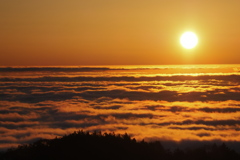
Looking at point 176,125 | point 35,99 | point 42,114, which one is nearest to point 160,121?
point 176,125

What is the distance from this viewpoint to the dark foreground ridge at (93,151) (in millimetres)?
19141

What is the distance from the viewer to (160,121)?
207 ft

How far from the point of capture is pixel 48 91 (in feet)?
333

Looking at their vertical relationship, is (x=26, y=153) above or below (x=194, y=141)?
above

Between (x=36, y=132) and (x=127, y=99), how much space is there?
38.7m

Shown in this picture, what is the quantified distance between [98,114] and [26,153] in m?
47.4

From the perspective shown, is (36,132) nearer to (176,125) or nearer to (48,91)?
(176,125)

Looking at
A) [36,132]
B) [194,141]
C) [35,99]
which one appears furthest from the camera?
[35,99]

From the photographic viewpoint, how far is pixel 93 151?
64.8 feet

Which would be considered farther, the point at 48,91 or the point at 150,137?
the point at 48,91

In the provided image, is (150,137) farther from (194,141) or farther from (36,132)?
(36,132)

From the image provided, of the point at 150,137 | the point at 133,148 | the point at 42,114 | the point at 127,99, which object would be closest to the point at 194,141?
the point at 150,137

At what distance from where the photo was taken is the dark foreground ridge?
19.1 meters

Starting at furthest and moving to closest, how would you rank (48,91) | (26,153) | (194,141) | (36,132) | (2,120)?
(48,91) < (2,120) < (36,132) < (194,141) < (26,153)
